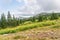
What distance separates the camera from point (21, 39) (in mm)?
18594

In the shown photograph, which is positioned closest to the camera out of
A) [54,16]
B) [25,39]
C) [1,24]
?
[25,39]

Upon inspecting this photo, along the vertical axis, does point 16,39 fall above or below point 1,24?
above

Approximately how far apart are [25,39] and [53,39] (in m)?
3.44

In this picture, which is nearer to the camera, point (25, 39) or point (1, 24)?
point (25, 39)

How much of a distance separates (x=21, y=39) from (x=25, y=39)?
0.62 m

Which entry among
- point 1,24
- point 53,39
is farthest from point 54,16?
point 53,39

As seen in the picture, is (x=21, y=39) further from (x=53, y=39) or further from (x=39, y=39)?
(x=53, y=39)

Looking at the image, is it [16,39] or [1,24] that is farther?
[1,24]

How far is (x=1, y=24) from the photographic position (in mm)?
89500

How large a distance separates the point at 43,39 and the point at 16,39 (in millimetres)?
3215

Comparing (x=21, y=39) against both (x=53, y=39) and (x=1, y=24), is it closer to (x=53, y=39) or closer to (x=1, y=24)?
(x=53, y=39)

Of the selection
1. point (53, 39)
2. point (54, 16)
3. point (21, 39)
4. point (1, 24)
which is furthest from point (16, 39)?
point (54, 16)

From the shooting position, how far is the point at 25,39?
18.2m

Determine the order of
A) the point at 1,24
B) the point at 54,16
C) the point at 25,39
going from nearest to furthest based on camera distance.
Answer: the point at 25,39 → the point at 1,24 → the point at 54,16
